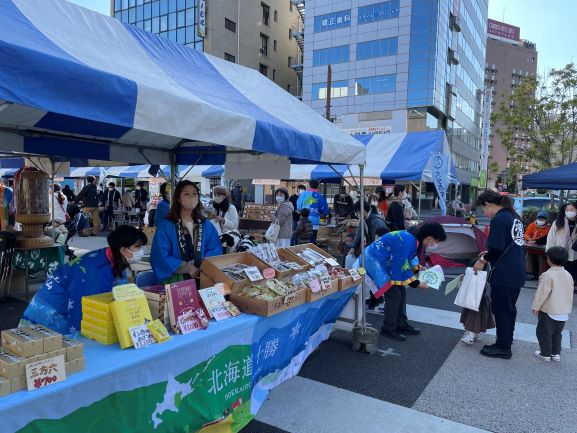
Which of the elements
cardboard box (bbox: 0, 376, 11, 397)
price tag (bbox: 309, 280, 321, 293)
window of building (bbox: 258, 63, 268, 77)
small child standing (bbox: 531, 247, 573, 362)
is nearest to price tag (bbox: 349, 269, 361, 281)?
price tag (bbox: 309, 280, 321, 293)

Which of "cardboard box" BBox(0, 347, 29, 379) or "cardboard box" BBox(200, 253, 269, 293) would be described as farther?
"cardboard box" BBox(200, 253, 269, 293)

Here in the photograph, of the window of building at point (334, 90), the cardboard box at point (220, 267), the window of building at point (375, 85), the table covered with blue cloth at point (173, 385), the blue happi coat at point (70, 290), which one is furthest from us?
the window of building at point (334, 90)

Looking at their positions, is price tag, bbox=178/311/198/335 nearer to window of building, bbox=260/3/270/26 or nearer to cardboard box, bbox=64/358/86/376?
cardboard box, bbox=64/358/86/376

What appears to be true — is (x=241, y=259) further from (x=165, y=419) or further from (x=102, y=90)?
(x=102, y=90)

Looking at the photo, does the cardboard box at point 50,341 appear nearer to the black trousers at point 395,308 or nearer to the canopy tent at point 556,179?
the black trousers at point 395,308

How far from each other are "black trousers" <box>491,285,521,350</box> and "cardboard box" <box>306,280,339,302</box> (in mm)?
1699

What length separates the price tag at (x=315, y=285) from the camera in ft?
10.7

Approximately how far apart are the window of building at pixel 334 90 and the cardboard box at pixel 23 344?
117 ft

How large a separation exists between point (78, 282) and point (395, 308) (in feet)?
11.1

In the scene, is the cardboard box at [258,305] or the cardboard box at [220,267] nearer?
→ the cardboard box at [258,305]

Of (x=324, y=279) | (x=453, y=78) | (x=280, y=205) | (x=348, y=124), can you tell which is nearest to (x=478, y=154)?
(x=453, y=78)

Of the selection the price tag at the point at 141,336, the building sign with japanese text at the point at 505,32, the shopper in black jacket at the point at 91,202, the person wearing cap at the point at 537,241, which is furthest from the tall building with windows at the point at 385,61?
the building sign with japanese text at the point at 505,32

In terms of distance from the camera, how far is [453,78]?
39.0 metres

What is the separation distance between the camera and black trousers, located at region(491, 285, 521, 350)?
13.3ft
